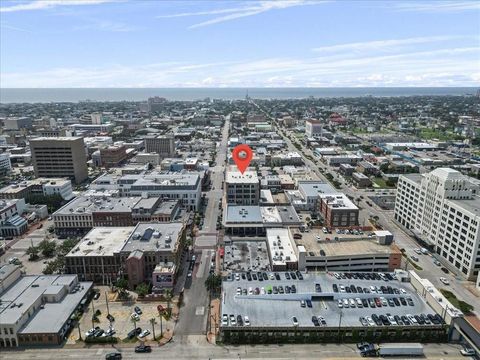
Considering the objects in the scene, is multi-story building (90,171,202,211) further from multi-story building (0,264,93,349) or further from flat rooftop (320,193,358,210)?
multi-story building (0,264,93,349)

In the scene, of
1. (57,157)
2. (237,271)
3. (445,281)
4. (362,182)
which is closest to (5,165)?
(57,157)

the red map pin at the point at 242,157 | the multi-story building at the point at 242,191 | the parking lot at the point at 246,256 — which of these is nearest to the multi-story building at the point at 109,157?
the red map pin at the point at 242,157

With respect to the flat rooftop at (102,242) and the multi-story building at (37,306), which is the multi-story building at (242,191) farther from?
the multi-story building at (37,306)

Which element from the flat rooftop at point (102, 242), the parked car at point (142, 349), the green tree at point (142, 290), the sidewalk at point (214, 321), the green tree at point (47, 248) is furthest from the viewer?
the green tree at point (47, 248)

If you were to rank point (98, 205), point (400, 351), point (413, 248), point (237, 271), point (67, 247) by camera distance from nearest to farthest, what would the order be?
point (400, 351) < point (237, 271) < point (67, 247) < point (413, 248) < point (98, 205)

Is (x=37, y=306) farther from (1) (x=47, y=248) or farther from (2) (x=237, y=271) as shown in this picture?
(2) (x=237, y=271)

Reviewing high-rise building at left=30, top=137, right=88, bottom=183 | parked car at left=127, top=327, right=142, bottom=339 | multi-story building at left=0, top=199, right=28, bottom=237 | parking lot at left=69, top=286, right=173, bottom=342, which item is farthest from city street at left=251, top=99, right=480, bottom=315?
high-rise building at left=30, top=137, right=88, bottom=183

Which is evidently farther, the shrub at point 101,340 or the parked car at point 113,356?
the shrub at point 101,340
